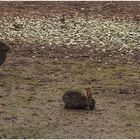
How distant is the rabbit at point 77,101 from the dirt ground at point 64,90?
0.31 feet

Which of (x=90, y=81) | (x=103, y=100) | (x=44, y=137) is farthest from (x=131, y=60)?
(x=44, y=137)

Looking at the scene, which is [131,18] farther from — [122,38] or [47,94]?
[47,94]

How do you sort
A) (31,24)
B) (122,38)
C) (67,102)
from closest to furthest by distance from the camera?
(67,102) → (122,38) → (31,24)

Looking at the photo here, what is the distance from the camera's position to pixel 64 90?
10648 mm

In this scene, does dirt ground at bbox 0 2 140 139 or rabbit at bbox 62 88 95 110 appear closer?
dirt ground at bbox 0 2 140 139

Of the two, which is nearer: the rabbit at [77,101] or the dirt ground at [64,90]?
the dirt ground at [64,90]

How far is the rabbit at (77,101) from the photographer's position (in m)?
9.40

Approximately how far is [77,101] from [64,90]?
1288 mm

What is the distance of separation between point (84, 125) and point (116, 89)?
2.25 meters

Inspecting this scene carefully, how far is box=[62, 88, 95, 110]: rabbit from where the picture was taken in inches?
370

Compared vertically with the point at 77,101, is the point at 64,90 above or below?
above

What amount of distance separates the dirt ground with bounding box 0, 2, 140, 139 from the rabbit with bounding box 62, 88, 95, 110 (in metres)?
0.09

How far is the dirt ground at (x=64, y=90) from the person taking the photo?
8453mm

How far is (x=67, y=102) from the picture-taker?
9.43 m
